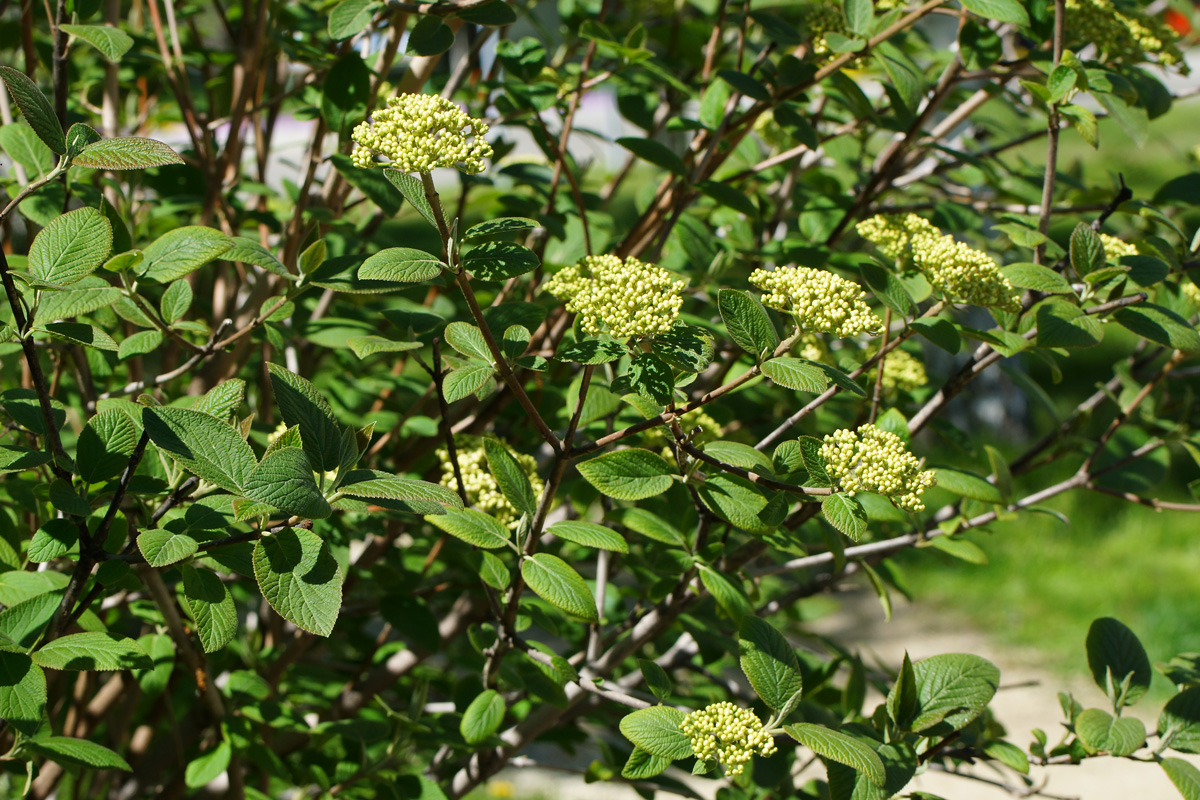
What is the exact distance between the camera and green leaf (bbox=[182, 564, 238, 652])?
0.89 metres

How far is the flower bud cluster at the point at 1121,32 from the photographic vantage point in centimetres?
136

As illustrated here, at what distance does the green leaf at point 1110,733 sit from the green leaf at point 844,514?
48cm

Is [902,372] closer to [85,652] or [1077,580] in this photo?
[85,652]

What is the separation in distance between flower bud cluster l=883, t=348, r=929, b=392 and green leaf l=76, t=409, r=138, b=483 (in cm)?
99

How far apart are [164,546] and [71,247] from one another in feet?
1.10

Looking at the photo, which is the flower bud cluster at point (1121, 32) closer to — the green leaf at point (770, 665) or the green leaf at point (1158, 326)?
the green leaf at point (1158, 326)

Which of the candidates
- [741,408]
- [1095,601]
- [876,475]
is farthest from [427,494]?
[1095,601]

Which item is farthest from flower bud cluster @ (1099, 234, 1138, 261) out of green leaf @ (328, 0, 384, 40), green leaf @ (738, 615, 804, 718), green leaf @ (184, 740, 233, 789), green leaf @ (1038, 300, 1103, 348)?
green leaf @ (184, 740, 233, 789)

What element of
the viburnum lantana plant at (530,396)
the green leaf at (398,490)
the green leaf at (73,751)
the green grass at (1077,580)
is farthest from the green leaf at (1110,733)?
the green grass at (1077,580)

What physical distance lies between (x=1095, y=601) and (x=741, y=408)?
127 inches

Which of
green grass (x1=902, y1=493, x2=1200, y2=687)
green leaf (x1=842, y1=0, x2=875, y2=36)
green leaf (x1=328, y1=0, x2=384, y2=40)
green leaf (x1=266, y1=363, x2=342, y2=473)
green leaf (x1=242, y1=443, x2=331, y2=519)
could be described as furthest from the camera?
green grass (x1=902, y1=493, x2=1200, y2=687)

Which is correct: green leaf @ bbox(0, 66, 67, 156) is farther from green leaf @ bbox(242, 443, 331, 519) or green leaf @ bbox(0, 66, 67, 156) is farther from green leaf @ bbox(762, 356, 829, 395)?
green leaf @ bbox(762, 356, 829, 395)

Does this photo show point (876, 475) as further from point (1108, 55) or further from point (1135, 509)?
point (1135, 509)

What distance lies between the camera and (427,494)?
845mm
